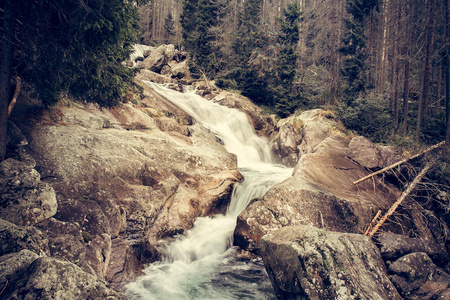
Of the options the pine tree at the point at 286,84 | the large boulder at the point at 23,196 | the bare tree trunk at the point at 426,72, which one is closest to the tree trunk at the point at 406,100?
the bare tree trunk at the point at 426,72

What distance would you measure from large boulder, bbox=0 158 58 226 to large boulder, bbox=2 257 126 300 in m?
2.27

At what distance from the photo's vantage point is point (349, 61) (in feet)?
63.6

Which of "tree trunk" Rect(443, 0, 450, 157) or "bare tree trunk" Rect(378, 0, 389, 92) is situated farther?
"bare tree trunk" Rect(378, 0, 389, 92)

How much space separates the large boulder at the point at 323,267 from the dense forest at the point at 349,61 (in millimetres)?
11803

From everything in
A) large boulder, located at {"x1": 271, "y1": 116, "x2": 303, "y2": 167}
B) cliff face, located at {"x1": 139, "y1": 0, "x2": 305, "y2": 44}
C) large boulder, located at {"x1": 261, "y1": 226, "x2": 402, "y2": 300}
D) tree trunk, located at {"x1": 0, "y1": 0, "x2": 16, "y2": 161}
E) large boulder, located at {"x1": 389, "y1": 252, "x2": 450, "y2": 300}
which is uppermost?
cliff face, located at {"x1": 139, "y1": 0, "x2": 305, "y2": 44}

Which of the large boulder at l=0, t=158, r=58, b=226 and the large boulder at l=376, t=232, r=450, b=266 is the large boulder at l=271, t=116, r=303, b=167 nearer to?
the large boulder at l=376, t=232, r=450, b=266

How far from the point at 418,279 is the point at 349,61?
57.2 feet

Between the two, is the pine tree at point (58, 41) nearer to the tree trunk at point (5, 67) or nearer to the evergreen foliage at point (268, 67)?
the tree trunk at point (5, 67)

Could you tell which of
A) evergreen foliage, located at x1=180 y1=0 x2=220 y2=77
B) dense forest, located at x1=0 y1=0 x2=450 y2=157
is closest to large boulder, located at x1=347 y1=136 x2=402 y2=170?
dense forest, located at x1=0 y1=0 x2=450 y2=157

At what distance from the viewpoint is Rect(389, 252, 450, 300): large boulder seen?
5.88 metres

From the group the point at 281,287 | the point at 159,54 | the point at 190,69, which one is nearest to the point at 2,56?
the point at 281,287

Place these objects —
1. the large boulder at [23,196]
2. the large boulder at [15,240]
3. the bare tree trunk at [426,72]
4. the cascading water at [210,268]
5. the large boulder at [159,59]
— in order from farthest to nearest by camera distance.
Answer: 1. the large boulder at [159,59]
2. the bare tree trunk at [426,72]
3. the cascading water at [210,268]
4. the large boulder at [23,196]
5. the large boulder at [15,240]

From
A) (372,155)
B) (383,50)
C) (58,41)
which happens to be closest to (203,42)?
(383,50)

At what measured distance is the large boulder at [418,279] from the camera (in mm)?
5875
